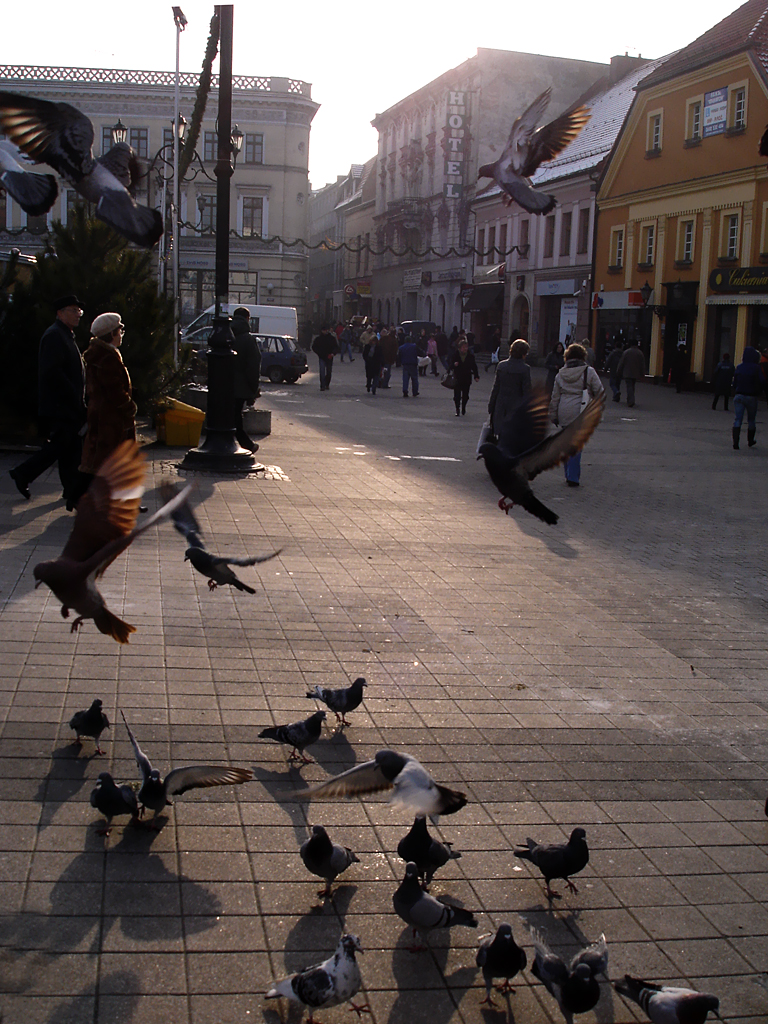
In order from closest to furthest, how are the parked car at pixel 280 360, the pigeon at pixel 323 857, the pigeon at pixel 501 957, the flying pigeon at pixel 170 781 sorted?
the pigeon at pixel 501 957 < the pigeon at pixel 323 857 < the flying pigeon at pixel 170 781 < the parked car at pixel 280 360

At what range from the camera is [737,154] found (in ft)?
108

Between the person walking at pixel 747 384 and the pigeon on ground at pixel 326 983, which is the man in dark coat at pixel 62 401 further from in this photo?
the person walking at pixel 747 384

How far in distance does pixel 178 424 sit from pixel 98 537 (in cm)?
1277

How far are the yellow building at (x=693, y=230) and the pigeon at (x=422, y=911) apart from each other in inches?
987

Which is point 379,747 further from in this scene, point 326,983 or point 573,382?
point 573,382

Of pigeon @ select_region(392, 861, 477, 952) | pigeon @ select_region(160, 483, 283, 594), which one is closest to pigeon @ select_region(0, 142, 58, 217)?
pigeon @ select_region(160, 483, 283, 594)

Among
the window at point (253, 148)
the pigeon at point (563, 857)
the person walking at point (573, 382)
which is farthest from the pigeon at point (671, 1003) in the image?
the window at point (253, 148)

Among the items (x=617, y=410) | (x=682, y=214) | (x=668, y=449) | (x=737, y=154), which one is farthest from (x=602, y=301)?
(x=668, y=449)

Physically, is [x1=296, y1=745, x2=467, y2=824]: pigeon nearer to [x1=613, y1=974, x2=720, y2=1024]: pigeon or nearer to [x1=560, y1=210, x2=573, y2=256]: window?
[x1=613, y1=974, x2=720, y2=1024]: pigeon

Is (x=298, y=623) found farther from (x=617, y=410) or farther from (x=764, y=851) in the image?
(x=617, y=410)

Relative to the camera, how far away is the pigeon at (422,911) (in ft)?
11.3

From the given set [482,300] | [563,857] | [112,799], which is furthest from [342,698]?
[482,300]

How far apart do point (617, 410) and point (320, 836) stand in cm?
2702

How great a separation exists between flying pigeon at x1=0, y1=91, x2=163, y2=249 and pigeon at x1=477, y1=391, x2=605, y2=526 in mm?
1382
